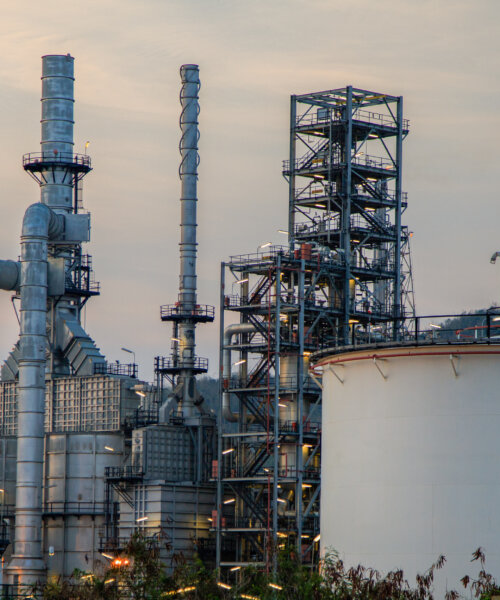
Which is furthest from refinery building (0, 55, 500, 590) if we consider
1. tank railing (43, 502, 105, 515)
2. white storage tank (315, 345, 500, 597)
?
white storage tank (315, 345, 500, 597)

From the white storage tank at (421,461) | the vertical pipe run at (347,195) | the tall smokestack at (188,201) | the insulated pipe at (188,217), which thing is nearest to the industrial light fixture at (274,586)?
the white storage tank at (421,461)

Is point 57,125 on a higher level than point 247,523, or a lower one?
higher

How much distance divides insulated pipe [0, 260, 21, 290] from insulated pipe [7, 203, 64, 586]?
256 cm

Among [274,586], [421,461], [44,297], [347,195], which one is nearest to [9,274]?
[44,297]

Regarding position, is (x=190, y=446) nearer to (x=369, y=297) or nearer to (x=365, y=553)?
(x=369, y=297)

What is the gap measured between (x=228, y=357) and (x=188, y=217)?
38.9 ft

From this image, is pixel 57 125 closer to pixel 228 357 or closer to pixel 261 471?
pixel 228 357

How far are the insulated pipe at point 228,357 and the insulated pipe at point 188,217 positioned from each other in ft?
19.5

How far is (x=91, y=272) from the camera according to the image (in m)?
82.9

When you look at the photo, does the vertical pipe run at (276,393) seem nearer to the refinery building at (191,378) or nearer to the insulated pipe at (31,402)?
the refinery building at (191,378)

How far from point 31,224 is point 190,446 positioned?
14.9 metres

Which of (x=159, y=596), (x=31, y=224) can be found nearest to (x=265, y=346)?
(x=31, y=224)

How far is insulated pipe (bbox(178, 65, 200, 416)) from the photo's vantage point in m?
78.6

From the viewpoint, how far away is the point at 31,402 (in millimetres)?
71188
